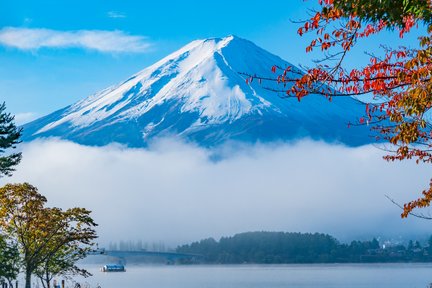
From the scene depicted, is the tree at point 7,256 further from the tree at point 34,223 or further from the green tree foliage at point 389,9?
the green tree foliage at point 389,9

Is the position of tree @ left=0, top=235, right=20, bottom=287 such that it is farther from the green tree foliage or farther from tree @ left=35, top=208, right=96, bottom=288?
the green tree foliage

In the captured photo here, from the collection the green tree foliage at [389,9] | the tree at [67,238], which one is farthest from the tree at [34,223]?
the green tree foliage at [389,9]

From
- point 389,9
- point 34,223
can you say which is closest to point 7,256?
point 34,223

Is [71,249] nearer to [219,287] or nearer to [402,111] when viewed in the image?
[402,111]

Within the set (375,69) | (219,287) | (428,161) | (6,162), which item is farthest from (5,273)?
(219,287)

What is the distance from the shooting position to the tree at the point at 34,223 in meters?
44.7

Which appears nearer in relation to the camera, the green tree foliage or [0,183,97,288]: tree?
the green tree foliage

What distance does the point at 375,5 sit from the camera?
13375 millimetres

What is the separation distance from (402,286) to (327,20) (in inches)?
4094

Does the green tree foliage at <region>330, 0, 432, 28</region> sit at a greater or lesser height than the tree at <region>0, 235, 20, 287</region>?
greater

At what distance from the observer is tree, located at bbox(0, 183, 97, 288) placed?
44.7m

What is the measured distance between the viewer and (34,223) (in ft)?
147

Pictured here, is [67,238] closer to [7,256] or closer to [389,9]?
[7,256]

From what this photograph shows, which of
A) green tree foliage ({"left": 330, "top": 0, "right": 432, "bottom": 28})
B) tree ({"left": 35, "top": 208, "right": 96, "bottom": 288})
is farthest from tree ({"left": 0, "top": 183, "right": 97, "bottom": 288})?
green tree foliage ({"left": 330, "top": 0, "right": 432, "bottom": 28})
